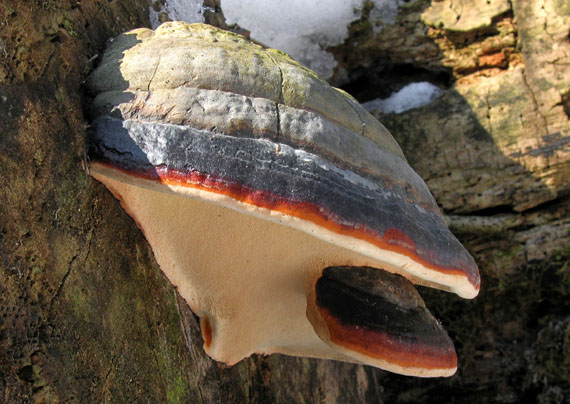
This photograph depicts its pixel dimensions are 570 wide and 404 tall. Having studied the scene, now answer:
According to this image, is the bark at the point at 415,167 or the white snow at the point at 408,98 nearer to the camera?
the bark at the point at 415,167

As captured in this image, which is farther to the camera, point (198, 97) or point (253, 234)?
point (253, 234)

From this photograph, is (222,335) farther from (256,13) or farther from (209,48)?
(256,13)

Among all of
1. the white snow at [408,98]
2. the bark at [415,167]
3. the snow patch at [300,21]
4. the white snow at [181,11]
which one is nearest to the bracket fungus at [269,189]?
the bark at [415,167]

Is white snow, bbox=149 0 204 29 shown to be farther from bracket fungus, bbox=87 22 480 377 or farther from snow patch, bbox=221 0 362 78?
snow patch, bbox=221 0 362 78

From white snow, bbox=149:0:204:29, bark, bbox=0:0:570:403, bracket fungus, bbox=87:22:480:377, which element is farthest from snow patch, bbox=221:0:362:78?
bracket fungus, bbox=87:22:480:377

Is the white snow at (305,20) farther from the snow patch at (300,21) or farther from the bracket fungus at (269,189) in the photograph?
the bracket fungus at (269,189)

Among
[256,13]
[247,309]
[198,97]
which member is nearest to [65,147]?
[198,97]

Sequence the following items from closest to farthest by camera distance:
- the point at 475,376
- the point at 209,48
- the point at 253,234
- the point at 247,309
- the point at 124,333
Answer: the point at 209,48
the point at 124,333
the point at 253,234
the point at 247,309
the point at 475,376
